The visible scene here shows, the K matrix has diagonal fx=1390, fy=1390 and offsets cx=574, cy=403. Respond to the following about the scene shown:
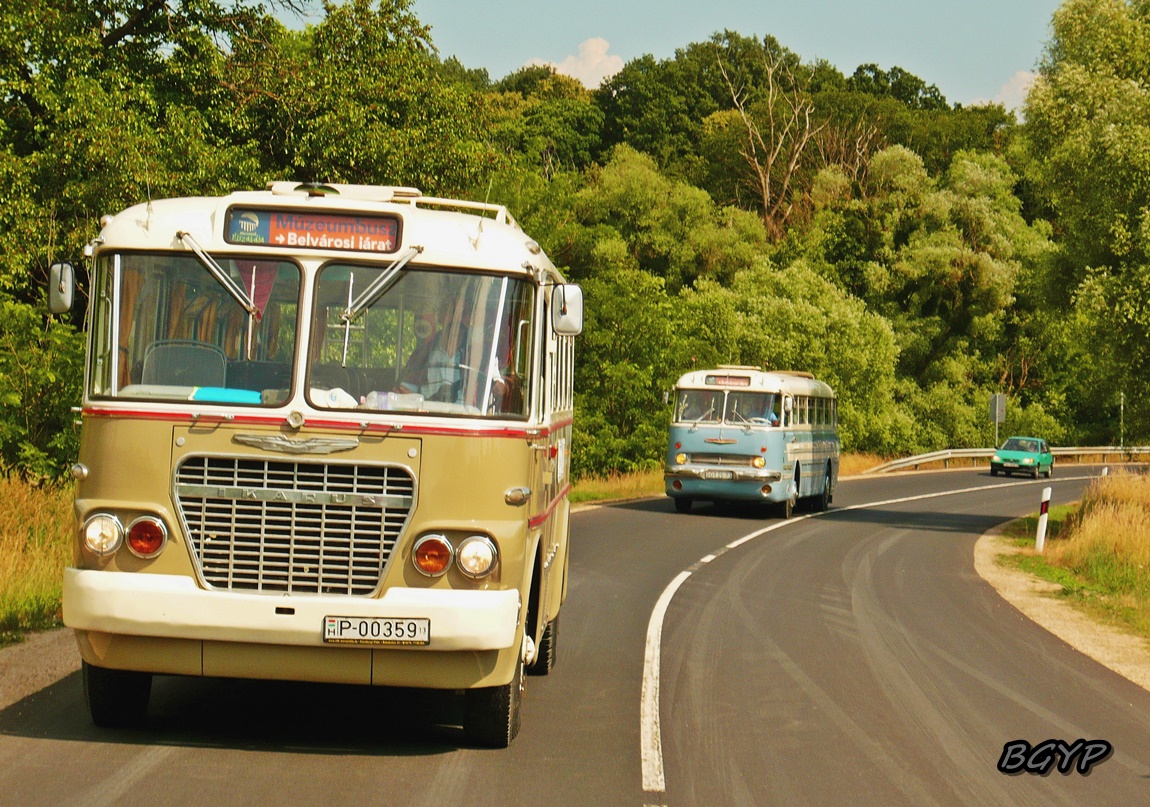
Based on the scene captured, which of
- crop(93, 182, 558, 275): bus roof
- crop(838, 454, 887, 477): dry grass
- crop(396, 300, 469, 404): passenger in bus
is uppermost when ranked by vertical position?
crop(93, 182, 558, 275): bus roof

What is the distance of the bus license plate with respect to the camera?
6.89 m

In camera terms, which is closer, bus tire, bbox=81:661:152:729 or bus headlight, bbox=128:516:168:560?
bus headlight, bbox=128:516:168:560

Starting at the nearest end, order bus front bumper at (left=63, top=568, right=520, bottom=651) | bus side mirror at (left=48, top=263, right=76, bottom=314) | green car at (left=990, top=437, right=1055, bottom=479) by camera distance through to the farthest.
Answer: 1. bus front bumper at (left=63, top=568, right=520, bottom=651)
2. bus side mirror at (left=48, top=263, right=76, bottom=314)
3. green car at (left=990, top=437, right=1055, bottom=479)

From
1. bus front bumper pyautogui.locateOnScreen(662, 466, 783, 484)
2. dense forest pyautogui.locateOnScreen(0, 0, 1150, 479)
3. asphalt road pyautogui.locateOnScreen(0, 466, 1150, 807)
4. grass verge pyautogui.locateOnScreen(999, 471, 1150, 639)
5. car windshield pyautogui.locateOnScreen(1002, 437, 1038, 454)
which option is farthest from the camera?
car windshield pyautogui.locateOnScreen(1002, 437, 1038, 454)

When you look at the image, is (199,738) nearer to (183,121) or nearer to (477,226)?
(477,226)

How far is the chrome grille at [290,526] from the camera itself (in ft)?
23.0

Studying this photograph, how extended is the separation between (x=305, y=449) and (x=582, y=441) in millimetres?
32737

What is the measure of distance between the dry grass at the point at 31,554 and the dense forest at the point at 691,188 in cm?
170

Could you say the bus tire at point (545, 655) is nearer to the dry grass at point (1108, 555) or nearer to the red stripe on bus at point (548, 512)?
the red stripe on bus at point (548, 512)

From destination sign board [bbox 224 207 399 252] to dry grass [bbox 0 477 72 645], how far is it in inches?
171

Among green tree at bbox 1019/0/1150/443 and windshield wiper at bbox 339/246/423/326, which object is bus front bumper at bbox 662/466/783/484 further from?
windshield wiper at bbox 339/246/423/326

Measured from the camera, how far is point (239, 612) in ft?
22.7

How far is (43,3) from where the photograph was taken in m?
22.1

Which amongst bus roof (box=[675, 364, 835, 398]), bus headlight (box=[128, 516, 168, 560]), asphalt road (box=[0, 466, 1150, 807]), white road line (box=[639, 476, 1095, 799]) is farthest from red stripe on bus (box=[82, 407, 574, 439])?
bus roof (box=[675, 364, 835, 398])
